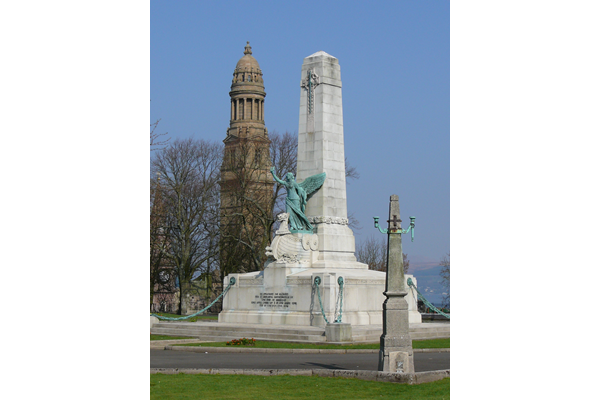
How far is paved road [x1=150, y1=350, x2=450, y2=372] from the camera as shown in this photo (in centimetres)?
1716

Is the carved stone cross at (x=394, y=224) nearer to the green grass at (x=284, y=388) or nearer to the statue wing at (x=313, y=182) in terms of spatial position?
the green grass at (x=284, y=388)

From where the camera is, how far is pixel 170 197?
52000 mm

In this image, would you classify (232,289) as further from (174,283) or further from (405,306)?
(174,283)

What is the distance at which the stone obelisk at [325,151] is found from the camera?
103 feet

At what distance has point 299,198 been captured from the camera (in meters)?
31.1

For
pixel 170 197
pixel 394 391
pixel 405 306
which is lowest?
pixel 394 391

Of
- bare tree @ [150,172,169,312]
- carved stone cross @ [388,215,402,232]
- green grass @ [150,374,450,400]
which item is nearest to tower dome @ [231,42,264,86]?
bare tree @ [150,172,169,312]

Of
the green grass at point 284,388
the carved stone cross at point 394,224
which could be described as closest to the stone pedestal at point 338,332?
the green grass at point 284,388

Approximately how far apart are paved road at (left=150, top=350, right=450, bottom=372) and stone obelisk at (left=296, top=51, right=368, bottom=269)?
424 inches

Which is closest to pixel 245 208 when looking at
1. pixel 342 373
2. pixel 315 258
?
pixel 315 258
